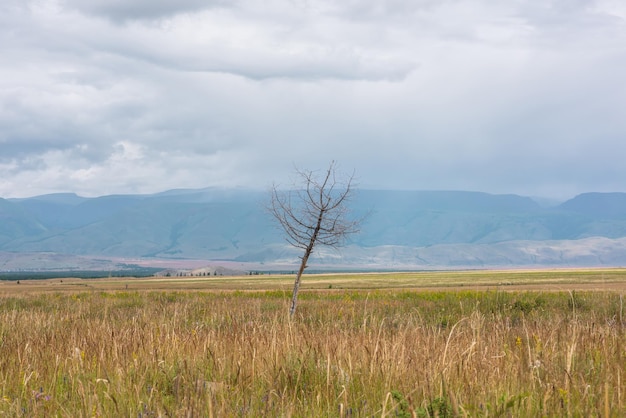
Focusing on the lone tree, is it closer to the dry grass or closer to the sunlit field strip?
the dry grass

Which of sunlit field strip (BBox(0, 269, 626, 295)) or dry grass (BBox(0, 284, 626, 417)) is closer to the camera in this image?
dry grass (BBox(0, 284, 626, 417))

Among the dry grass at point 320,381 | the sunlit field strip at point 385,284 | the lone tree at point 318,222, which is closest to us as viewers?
the dry grass at point 320,381

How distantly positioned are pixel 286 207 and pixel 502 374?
1574 cm

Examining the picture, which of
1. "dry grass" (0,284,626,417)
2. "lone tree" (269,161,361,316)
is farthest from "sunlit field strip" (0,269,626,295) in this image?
"dry grass" (0,284,626,417)

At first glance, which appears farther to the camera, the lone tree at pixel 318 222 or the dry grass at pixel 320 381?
the lone tree at pixel 318 222

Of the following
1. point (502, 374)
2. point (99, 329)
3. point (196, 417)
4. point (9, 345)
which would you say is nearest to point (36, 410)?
point (196, 417)

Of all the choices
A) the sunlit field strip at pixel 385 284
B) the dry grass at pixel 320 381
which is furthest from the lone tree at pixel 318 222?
the sunlit field strip at pixel 385 284

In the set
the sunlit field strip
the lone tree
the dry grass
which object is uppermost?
the lone tree

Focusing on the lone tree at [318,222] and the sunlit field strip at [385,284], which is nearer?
the lone tree at [318,222]

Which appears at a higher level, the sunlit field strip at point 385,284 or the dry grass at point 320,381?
the dry grass at point 320,381

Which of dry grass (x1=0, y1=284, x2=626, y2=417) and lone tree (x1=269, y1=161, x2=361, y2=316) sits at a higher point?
lone tree (x1=269, y1=161, x2=361, y2=316)

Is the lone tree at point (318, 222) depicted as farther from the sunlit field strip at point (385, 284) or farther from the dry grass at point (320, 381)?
the sunlit field strip at point (385, 284)

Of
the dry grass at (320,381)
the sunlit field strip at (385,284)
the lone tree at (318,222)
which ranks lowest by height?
the sunlit field strip at (385,284)

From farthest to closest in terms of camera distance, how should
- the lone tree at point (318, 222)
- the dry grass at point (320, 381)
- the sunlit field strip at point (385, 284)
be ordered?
the sunlit field strip at point (385, 284)
the lone tree at point (318, 222)
the dry grass at point (320, 381)
